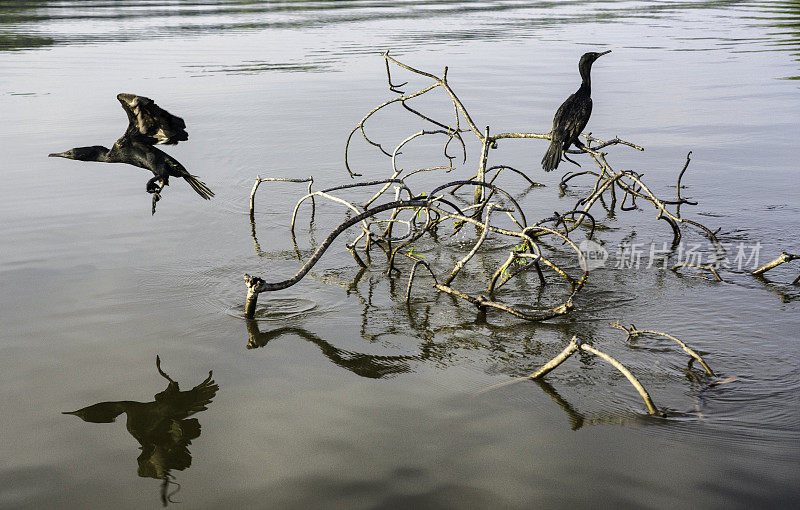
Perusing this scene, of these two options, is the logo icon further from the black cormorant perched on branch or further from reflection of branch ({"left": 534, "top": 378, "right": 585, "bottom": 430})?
the black cormorant perched on branch

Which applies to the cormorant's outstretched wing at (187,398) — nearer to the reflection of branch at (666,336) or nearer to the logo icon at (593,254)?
the reflection of branch at (666,336)

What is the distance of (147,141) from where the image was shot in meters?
5.37

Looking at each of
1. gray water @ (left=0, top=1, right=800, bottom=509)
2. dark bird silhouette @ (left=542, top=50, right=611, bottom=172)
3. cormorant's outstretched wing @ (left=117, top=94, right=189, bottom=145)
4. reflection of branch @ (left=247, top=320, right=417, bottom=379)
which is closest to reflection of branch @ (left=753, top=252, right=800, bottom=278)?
A: gray water @ (left=0, top=1, right=800, bottom=509)

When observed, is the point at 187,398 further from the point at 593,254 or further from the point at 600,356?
the point at 593,254

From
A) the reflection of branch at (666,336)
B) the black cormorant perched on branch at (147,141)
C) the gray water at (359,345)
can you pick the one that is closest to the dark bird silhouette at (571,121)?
the gray water at (359,345)

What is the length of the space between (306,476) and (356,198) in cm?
543

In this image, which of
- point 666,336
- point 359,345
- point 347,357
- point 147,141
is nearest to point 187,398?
point 347,357

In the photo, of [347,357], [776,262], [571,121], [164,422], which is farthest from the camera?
[571,121]

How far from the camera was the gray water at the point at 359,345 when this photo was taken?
3.61 metres

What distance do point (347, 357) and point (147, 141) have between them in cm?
211

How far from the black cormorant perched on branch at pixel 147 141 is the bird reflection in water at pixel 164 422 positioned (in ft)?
4.73

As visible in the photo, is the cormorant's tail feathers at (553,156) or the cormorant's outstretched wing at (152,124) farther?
the cormorant's tail feathers at (553,156)

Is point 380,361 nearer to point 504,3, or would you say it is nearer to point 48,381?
point 48,381

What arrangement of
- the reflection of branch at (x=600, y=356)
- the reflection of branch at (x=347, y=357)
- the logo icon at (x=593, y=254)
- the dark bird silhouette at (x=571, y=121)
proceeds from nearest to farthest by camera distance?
the reflection of branch at (x=600, y=356)
the reflection of branch at (x=347, y=357)
the dark bird silhouette at (x=571, y=121)
the logo icon at (x=593, y=254)
